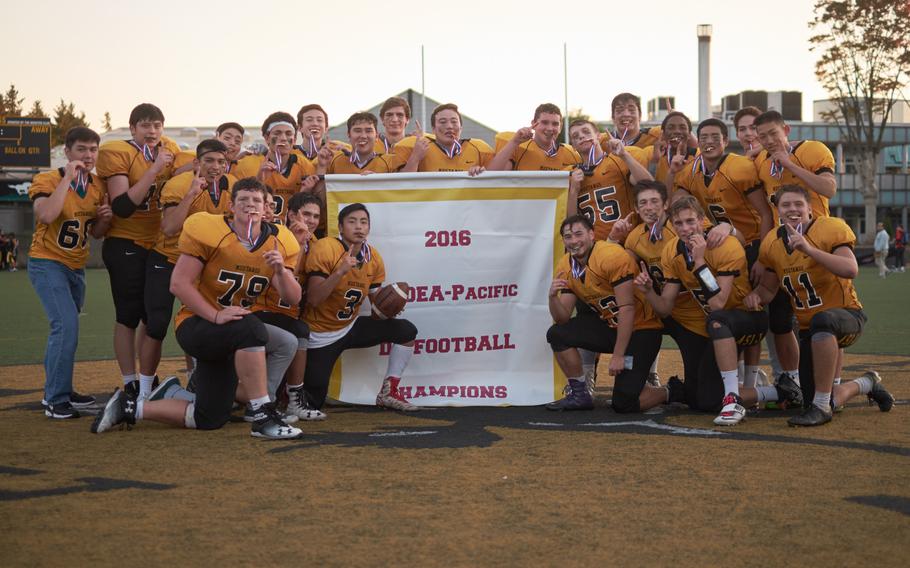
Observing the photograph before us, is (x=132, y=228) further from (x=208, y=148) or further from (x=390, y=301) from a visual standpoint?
(x=390, y=301)

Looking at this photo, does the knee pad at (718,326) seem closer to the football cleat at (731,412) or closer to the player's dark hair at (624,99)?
the football cleat at (731,412)

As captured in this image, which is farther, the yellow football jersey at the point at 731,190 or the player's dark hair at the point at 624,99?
the player's dark hair at the point at 624,99

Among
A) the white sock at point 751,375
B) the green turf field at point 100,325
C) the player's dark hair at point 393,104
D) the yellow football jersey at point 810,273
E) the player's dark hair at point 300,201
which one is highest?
the player's dark hair at point 393,104

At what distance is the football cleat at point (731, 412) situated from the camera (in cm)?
616

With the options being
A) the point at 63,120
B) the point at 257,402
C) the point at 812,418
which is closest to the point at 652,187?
the point at 812,418

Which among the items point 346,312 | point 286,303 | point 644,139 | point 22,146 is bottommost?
point 346,312

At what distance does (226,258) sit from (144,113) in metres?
1.69

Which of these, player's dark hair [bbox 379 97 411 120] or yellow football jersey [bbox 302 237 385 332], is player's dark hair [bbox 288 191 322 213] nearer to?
yellow football jersey [bbox 302 237 385 332]

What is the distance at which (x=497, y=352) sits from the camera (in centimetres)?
758

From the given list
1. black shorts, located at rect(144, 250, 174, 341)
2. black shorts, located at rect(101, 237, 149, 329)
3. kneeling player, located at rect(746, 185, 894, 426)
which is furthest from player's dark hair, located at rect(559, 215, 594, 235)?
black shorts, located at rect(101, 237, 149, 329)

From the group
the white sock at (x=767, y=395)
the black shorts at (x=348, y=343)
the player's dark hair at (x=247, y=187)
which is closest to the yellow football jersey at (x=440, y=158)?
the black shorts at (x=348, y=343)

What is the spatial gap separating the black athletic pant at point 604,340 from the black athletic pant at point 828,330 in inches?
38.8

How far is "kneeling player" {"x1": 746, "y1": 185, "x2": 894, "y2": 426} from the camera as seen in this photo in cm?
614

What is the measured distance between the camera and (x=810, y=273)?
6352 millimetres
